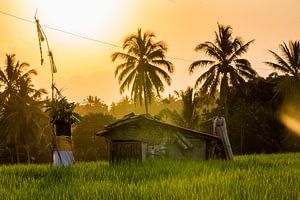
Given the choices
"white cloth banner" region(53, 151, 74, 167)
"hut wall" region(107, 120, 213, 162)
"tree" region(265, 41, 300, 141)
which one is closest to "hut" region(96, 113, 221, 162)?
"hut wall" region(107, 120, 213, 162)


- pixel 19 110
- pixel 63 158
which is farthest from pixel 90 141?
pixel 63 158

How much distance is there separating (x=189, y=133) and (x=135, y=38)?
21.9m

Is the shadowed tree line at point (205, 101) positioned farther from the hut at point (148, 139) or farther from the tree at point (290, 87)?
the hut at point (148, 139)

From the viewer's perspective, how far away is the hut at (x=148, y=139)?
22125 millimetres

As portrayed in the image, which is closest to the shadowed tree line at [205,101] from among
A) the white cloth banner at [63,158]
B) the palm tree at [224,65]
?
the palm tree at [224,65]

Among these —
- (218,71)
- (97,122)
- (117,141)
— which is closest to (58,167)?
(117,141)

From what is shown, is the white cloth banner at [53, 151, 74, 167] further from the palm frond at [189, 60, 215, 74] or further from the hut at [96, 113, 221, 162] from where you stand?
the palm frond at [189, 60, 215, 74]

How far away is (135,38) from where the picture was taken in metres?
43.2

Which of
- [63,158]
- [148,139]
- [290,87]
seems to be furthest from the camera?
[290,87]

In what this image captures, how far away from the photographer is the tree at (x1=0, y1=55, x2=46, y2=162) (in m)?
44.1

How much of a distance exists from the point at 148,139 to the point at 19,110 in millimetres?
25583

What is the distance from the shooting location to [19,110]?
1761 inches

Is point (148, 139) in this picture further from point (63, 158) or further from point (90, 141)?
point (90, 141)

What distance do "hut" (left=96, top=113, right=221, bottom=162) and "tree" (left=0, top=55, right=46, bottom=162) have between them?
23796mm
